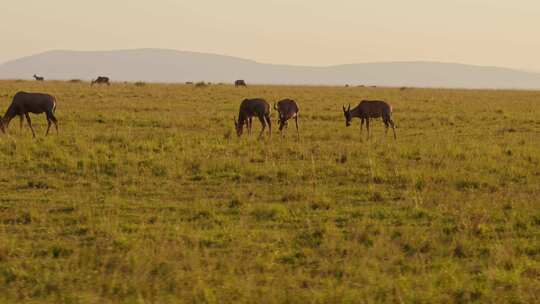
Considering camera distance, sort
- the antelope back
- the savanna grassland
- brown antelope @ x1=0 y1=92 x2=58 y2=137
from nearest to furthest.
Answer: the savanna grassland → brown antelope @ x1=0 y1=92 x2=58 y2=137 → the antelope back

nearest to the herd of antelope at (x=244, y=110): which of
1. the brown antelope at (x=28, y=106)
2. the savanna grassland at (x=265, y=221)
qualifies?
the brown antelope at (x=28, y=106)

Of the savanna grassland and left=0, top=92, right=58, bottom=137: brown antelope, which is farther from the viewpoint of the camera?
left=0, top=92, right=58, bottom=137: brown antelope

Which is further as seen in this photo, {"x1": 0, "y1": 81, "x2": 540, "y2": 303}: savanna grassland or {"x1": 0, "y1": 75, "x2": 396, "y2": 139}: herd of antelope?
{"x1": 0, "y1": 75, "x2": 396, "y2": 139}: herd of antelope

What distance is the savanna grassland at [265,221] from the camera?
756 centimetres

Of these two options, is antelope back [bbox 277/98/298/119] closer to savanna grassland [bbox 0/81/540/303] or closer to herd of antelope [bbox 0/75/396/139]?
herd of antelope [bbox 0/75/396/139]

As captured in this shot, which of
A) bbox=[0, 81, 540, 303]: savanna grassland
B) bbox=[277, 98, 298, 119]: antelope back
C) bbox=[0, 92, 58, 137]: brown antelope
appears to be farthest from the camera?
bbox=[277, 98, 298, 119]: antelope back

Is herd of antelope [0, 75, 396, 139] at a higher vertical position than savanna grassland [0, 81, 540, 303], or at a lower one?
higher

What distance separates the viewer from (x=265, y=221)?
10.8m

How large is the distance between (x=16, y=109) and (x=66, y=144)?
3.71 meters

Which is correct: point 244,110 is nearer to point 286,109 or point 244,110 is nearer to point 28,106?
point 286,109

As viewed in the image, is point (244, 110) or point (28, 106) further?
point (244, 110)

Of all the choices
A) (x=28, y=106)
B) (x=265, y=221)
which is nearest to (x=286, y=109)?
(x=28, y=106)

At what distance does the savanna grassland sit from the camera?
756 cm

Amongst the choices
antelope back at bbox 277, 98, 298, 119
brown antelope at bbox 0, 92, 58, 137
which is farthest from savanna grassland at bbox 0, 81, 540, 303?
antelope back at bbox 277, 98, 298, 119
